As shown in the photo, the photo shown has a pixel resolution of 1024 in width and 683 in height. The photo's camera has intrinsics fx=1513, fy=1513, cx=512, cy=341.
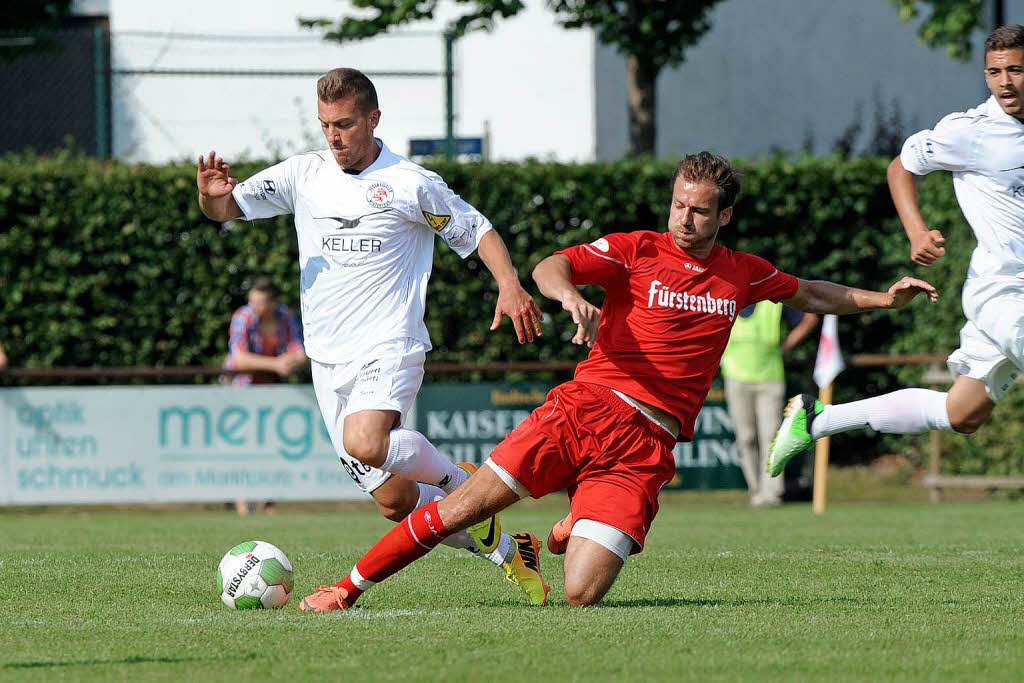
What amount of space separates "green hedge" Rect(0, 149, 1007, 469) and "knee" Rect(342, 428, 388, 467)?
8992 millimetres

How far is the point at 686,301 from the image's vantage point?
6.51 m

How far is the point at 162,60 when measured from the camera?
18.1 meters

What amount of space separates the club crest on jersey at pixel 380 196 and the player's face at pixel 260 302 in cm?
753

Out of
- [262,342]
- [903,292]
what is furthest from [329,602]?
[262,342]

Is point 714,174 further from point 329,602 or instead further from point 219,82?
point 219,82

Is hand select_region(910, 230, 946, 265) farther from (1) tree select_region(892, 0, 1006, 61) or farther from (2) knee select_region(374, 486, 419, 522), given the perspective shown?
(1) tree select_region(892, 0, 1006, 61)

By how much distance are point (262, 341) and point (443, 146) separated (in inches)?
139

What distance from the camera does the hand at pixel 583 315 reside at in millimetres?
5766

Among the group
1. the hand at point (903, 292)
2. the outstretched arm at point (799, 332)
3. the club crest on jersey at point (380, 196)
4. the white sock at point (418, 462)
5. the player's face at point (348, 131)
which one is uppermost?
the player's face at point (348, 131)

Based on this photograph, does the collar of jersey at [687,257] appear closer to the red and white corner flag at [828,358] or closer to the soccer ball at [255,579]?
the soccer ball at [255,579]

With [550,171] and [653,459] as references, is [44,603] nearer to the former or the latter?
[653,459]

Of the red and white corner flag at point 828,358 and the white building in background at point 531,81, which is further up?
the white building in background at point 531,81

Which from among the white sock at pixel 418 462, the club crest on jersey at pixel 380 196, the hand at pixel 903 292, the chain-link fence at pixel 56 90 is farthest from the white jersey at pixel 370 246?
the chain-link fence at pixel 56 90

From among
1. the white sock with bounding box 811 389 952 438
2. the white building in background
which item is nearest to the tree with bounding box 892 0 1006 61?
the white building in background
